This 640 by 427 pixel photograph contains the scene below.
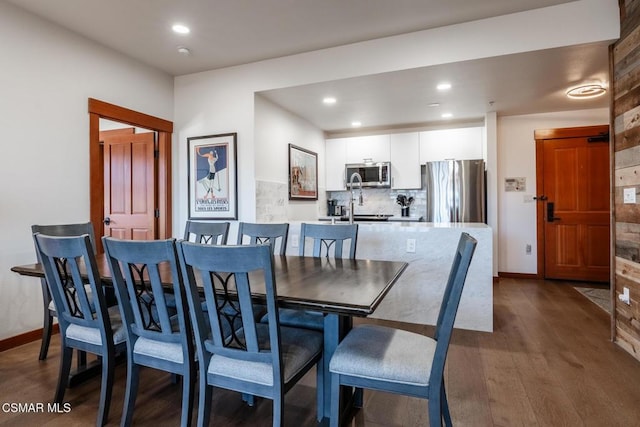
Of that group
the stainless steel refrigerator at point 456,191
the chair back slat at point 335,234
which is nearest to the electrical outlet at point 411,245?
the chair back slat at point 335,234

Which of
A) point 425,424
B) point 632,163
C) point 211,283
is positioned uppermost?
point 632,163

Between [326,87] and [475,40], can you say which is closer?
[475,40]

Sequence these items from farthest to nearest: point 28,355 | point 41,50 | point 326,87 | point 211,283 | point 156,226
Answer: point 156,226 → point 326,87 → point 41,50 → point 28,355 → point 211,283

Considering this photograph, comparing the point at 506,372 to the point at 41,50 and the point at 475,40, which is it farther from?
the point at 41,50

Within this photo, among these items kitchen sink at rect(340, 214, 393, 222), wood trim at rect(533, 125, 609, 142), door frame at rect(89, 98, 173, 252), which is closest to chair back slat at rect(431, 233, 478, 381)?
door frame at rect(89, 98, 173, 252)

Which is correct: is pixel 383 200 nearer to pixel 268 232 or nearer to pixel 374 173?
pixel 374 173

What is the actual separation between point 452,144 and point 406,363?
4.32 metres

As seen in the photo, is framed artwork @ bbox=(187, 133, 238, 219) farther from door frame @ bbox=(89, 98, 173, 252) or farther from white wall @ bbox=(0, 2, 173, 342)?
white wall @ bbox=(0, 2, 173, 342)

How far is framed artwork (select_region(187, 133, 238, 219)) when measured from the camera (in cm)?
382

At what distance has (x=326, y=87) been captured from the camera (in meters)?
3.57

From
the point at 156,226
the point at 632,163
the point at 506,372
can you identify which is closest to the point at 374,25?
the point at 632,163

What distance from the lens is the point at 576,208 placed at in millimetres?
4707

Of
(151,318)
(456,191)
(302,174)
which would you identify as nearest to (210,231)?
(151,318)

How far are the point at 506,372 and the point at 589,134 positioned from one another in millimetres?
3991
